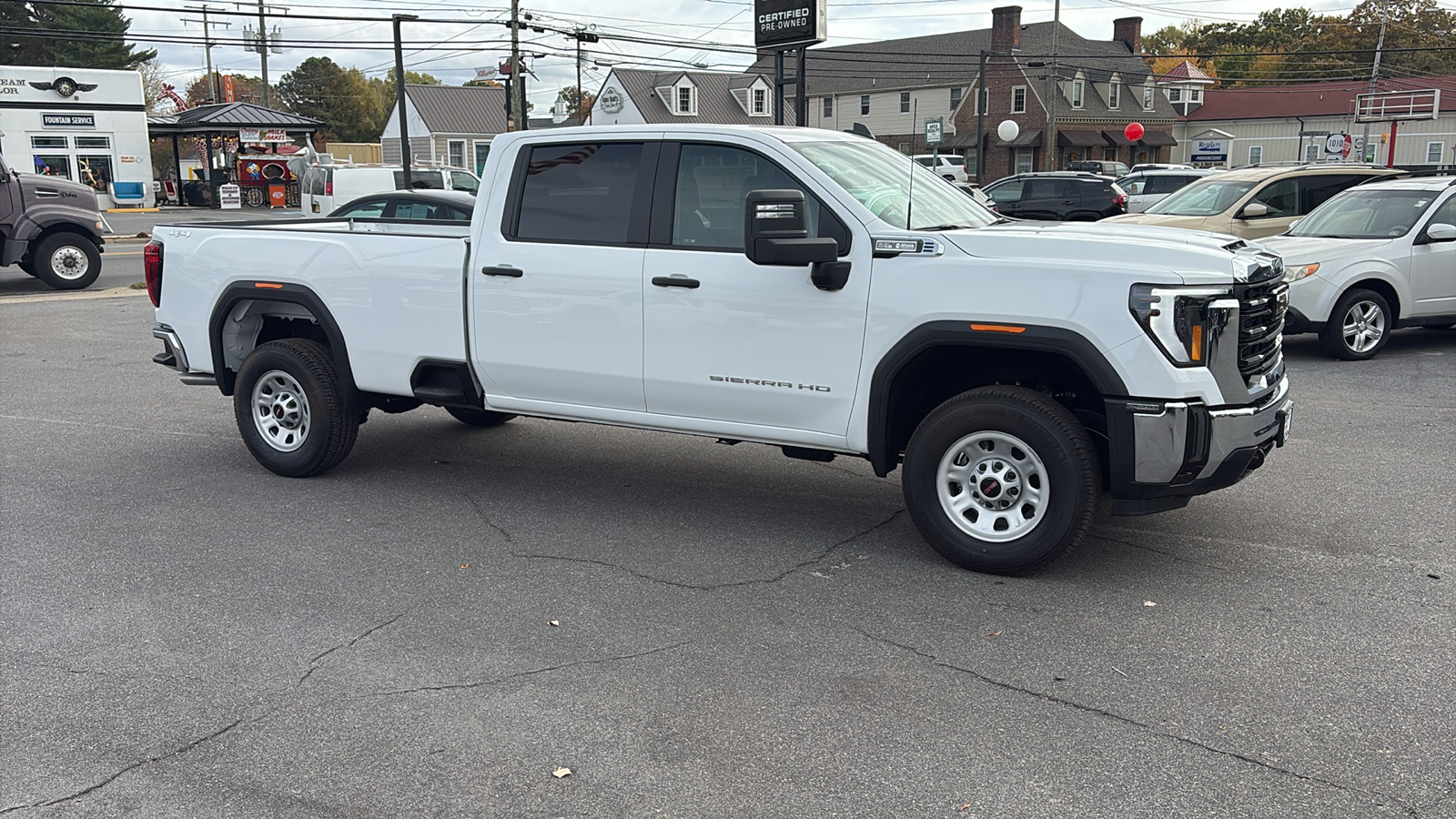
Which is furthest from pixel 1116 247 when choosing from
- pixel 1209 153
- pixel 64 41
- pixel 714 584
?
pixel 64 41

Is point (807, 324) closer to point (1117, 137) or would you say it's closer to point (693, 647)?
point (693, 647)

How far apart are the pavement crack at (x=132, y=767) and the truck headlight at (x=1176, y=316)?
12.3 ft

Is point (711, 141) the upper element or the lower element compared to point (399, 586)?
upper

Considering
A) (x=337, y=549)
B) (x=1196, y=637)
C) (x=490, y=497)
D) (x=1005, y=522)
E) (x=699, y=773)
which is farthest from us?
(x=490, y=497)

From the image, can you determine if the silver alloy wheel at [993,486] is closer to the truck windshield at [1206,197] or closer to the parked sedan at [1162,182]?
the truck windshield at [1206,197]

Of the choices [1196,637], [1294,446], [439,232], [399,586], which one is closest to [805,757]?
[1196,637]

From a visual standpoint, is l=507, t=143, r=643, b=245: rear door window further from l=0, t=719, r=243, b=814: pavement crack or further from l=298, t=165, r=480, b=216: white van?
l=298, t=165, r=480, b=216: white van

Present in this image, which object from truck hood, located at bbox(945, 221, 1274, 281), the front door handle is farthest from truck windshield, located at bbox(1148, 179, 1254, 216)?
the front door handle

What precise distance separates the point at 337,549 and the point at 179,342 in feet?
8.18

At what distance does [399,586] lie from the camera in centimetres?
533

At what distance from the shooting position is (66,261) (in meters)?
17.5

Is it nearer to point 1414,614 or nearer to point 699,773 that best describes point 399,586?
point 699,773

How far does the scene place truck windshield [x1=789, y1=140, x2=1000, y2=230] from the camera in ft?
18.4

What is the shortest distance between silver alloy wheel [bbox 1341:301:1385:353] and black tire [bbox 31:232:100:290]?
1682 cm
